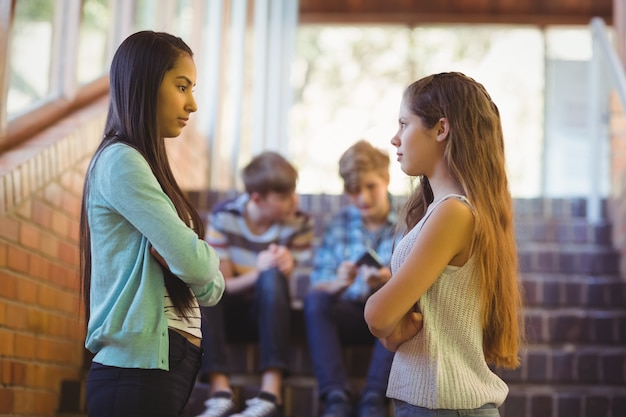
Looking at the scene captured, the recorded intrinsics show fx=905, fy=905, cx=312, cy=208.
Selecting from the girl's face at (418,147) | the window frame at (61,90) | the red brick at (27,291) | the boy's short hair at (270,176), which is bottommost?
the red brick at (27,291)

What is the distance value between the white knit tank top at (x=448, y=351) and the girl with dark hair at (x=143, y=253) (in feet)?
1.20

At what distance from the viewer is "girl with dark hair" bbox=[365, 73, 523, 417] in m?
1.48

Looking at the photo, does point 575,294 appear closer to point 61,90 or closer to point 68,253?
point 68,253

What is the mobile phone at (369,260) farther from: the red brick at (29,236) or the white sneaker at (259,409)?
the red brick at (29,236)

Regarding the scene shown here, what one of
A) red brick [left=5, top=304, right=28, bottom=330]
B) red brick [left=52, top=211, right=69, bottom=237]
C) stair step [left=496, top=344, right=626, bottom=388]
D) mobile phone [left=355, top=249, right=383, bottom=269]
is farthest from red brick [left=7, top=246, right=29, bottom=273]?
stair step [left=496, top=344, right=626, bottom=388]

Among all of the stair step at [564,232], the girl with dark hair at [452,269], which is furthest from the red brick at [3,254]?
the stair step at [564,232]

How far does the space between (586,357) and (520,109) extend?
5239 millimetres

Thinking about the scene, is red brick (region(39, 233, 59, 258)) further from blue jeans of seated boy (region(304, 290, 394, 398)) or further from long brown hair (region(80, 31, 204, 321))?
long brown hair (region(80, 31, 204, 321))

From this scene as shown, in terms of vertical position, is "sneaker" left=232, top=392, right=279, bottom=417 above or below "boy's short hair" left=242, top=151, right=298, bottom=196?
below

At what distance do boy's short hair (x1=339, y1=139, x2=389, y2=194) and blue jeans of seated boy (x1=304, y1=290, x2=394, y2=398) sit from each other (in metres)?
0.39

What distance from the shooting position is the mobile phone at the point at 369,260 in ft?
9.46

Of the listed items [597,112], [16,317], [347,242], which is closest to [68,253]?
[16,317]

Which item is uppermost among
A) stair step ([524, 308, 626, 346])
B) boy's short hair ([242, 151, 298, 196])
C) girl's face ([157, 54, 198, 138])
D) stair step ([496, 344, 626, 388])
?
boy's short hair ([242, 151, 298, 196])

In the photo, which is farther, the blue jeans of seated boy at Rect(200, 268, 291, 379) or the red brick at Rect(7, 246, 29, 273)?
the blue jeans of seated boy at Rect(200, 268, 291, 379)
